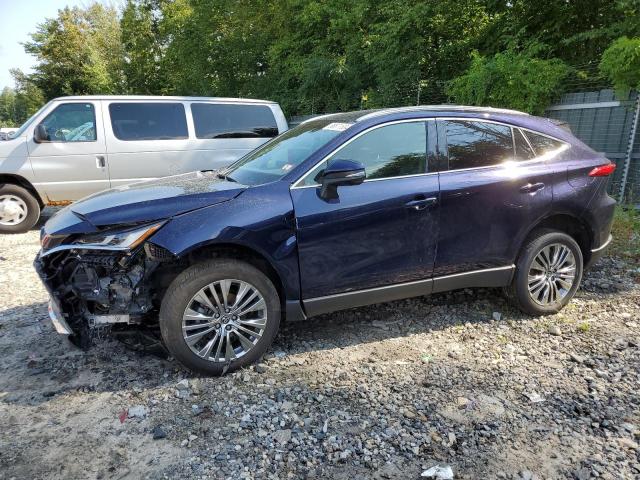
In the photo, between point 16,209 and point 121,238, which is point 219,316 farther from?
point 16,209

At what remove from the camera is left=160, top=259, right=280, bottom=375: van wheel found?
3.08 meters

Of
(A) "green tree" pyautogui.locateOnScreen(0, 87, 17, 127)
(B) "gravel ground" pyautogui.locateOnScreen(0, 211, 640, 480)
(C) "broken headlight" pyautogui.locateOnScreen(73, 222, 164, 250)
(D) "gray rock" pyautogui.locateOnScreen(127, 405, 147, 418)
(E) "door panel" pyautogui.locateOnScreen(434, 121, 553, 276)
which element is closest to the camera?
(B) "gravel ground" pyautogui.locateOnScreen(0, 211, 640, 480)

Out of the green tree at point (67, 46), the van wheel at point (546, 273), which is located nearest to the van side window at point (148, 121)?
the van wheel at point (546, 273)

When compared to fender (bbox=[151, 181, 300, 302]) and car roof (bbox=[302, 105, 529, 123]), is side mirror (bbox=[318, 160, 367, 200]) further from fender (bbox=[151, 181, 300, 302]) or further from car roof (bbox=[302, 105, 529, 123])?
car roof (bbox=[302, 105, 529, 123])

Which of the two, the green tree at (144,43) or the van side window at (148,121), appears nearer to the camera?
the van side window at (148,121)

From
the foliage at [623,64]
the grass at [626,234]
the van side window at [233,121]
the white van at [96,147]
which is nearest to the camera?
the grass at [626,234]

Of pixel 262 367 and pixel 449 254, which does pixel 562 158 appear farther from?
pixel 262 367

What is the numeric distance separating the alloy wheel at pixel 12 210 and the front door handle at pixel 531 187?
7.33m

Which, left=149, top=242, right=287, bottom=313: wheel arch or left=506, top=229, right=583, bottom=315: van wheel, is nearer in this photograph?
left=149, top=242, right=287, bottom=313: wheel arch

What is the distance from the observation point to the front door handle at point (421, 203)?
11.6ft

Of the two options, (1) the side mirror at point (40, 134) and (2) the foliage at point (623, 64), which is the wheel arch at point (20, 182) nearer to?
(1) the side mirror at point (40, 134)

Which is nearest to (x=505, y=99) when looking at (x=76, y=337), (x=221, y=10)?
(x=76, y=337)

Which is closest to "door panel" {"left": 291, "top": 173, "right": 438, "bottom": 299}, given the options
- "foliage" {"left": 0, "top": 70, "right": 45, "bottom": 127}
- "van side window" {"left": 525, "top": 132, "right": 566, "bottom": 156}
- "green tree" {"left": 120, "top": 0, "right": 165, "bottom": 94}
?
"van side window" {"left": 525, "top": 132, "right": 566, "bottom": 156}

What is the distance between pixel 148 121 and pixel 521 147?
6.05 meters
